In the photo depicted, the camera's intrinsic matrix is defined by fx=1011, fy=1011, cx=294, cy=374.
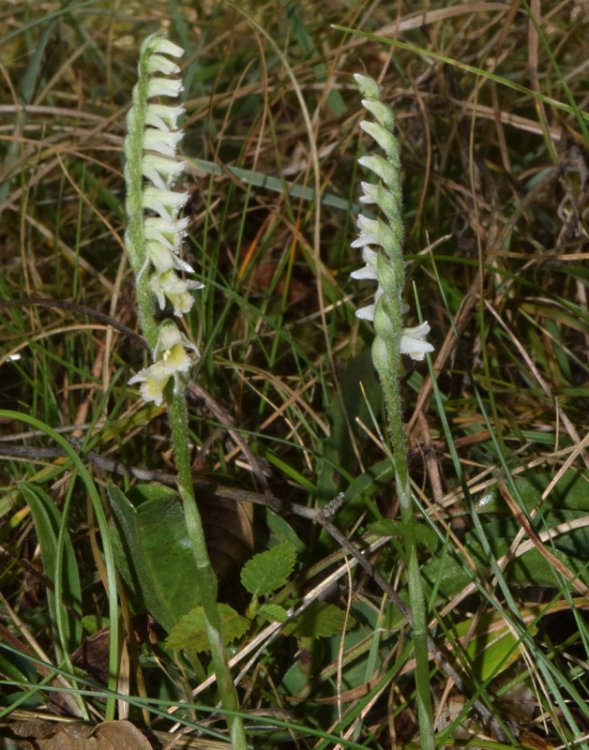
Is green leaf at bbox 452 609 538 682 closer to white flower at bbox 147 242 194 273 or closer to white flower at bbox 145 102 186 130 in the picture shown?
white flower at bbox 147 242 194 273

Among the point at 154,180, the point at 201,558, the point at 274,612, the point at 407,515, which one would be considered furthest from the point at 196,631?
the point at 154,180

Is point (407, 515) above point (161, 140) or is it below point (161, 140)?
below

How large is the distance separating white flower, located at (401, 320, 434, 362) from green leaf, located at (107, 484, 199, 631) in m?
0.43

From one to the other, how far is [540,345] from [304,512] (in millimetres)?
705

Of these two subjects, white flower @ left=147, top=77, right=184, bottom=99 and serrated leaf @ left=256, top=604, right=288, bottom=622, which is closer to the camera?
white flower @ left=147, top=77, right=184, bottom=99

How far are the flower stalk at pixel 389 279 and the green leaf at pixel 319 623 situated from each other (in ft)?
0.90

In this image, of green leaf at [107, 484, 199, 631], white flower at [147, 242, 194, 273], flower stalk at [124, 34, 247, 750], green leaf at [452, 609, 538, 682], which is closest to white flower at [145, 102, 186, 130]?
flower stalk at [124, 34, 247, 750]

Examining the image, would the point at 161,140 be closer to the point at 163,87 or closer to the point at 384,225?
the point at 163,87

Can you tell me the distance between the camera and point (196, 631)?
1.29 meters

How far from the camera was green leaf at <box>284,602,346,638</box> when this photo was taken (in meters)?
1.38

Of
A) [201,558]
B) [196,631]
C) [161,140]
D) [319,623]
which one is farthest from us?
[319,623]

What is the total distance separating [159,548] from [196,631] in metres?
0.14

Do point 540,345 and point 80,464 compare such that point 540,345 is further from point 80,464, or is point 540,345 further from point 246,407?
point 80,464

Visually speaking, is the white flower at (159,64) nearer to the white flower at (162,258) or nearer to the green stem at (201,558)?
the white flower at (162,258)
